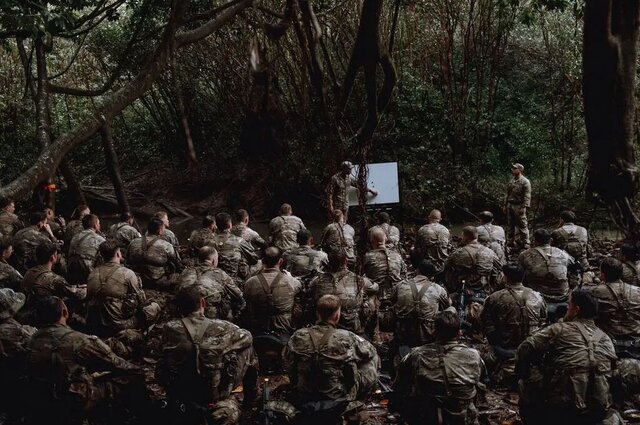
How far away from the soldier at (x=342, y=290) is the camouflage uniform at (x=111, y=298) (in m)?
2.23

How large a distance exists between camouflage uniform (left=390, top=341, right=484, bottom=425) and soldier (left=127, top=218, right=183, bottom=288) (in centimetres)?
525

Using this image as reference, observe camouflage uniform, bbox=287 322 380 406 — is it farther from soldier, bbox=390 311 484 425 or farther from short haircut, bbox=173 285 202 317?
short haircut, bbox=173 285 202 317

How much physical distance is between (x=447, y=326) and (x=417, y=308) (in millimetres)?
1829

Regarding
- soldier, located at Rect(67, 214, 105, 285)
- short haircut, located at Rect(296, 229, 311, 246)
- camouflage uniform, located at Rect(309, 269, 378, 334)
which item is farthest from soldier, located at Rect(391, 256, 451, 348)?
soldier, located at Rect(67, 214, 105, 285)

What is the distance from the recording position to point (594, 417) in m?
5.22

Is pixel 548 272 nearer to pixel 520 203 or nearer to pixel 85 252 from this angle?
pixel 520 203

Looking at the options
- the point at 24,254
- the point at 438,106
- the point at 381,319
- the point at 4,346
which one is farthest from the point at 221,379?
the point at 438,106

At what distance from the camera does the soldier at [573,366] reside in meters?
5.17

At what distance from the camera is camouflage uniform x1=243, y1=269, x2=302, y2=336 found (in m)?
7.49

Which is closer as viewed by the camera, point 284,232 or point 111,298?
point 111,298

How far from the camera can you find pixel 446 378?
5.22m

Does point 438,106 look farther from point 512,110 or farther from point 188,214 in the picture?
point 188,214

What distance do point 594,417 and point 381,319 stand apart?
346 centimetres

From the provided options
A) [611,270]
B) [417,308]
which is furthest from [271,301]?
[611,270]
